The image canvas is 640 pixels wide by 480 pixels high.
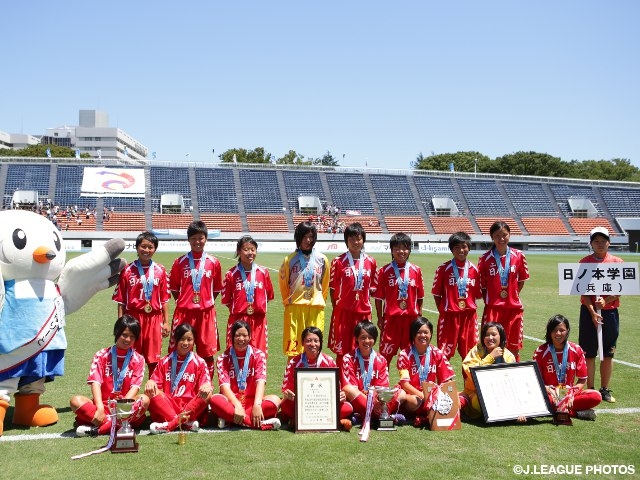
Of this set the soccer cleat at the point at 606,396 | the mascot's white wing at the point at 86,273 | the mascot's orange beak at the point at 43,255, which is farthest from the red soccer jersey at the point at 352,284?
the mascot's orange beak at the point at 43,255

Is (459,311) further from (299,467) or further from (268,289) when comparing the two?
(299,467)

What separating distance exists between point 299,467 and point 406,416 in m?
1.50

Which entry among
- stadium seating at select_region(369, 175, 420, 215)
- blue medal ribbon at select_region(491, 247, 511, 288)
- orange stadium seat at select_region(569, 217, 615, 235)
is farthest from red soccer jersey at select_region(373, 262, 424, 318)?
orange stadium seat at select_region(569, 217, 615, 235)

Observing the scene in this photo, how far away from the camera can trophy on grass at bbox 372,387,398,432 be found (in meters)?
5.33

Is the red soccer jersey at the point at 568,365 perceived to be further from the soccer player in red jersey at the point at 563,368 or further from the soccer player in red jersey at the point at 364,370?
the soccer player in red jersey at the point at 364,370

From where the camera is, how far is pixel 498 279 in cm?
676

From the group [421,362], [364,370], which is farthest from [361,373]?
[421,362]

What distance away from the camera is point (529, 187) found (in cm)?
5438

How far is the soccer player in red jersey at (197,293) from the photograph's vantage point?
6.40 meters

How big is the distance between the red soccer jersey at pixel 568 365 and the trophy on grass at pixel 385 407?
56.6 inches

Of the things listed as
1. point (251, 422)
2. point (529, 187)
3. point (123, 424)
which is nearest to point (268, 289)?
point (251, 422)

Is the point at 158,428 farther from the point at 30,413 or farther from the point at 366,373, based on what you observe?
the point at 366,373

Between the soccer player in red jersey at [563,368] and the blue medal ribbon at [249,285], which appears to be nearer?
the soccer player in red jersey at [563,368]

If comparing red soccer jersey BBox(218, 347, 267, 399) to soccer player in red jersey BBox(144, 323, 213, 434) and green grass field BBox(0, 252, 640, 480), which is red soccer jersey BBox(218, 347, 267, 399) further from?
green grass field BBox(0, 252, 640, 480)
